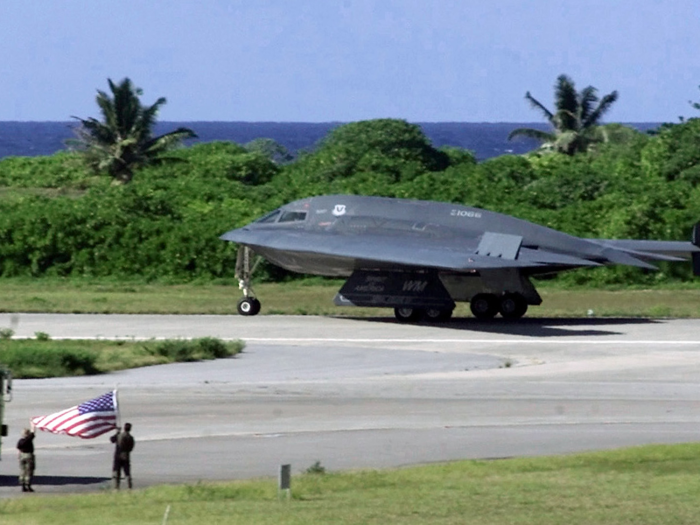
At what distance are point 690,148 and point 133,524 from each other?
158 feet

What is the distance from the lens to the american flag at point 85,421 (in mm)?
15352

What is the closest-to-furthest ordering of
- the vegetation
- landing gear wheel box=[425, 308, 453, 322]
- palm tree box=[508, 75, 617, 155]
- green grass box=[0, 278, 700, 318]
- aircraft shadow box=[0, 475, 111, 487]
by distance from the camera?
aircraft shadow box=[0, 475, 111, 487]
the vegetation
landing gear wheel box=[425, 308, 453, 322]
green grass box=[0, 278, 700, 318]
palm tree box=[508, 75, 617, 155]

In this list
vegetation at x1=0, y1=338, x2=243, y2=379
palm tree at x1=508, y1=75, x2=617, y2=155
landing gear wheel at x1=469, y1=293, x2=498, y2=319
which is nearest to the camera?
vegetation at x1=0, y1=338, x2=243, y2=379

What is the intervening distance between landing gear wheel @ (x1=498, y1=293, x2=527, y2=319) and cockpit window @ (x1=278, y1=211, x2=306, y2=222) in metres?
6.15

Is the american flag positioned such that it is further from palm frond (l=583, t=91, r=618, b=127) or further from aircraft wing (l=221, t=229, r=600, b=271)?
palm frond (l=583, t=91, r=618, b=127)

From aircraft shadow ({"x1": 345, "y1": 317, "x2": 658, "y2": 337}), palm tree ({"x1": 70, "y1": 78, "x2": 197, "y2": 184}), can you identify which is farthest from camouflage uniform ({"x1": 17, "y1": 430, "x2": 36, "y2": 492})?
palm tree ({"x1": 70, "y1": 78, "x2": 197, "y2": 184})

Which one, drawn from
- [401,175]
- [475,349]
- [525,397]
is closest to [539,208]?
[401,175]

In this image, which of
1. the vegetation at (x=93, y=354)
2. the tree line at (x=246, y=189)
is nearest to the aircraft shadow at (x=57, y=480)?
the vegetation at (x=93, y=354)

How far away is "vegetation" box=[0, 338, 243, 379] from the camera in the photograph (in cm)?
2441

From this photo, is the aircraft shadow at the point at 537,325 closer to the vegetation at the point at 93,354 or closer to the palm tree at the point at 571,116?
the vegetation at the point at 93,354

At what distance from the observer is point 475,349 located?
28.3 m

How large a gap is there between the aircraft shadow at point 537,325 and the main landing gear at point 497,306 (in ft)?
0.58

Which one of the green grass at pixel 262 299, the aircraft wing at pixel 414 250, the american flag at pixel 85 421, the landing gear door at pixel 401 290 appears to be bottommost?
the green grass at pixel 262 299

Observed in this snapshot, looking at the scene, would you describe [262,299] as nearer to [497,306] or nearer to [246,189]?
[497,306]
